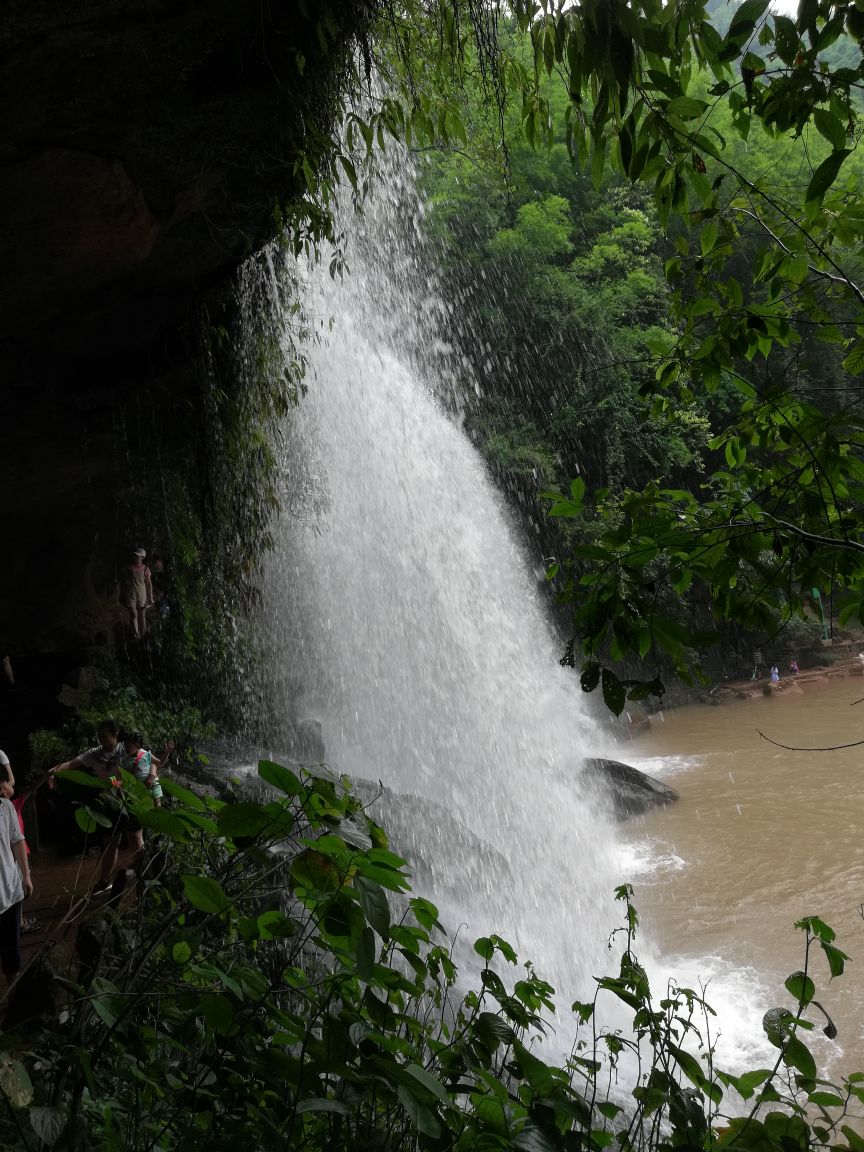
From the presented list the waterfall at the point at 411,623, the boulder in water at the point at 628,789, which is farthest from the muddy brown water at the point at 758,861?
the waterfall at the point at 411,623

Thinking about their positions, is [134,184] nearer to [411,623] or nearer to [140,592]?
[140,592]

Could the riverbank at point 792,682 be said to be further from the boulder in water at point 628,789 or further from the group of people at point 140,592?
the group of people at point 140,592

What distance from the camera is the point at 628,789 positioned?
11.2 meters

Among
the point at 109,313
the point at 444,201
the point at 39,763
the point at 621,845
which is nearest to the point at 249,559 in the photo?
the point at 39,763

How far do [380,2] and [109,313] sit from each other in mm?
2656

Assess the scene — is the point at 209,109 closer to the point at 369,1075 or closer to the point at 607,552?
the point at 607,552

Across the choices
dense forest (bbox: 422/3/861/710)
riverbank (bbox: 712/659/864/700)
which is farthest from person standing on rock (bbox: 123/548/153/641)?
riverbank (bbox: 712/659/864/700)

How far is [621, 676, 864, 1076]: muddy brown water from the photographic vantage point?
6426mm

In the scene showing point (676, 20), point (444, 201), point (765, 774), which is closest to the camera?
point (676, 20)

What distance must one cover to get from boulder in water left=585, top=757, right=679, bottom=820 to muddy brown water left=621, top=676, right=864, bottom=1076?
19 centimetres

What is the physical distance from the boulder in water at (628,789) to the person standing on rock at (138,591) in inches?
238

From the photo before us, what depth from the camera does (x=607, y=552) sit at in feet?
5.76

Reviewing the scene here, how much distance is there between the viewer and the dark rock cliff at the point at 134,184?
3717mm

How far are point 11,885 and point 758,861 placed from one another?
7249 millimetres
